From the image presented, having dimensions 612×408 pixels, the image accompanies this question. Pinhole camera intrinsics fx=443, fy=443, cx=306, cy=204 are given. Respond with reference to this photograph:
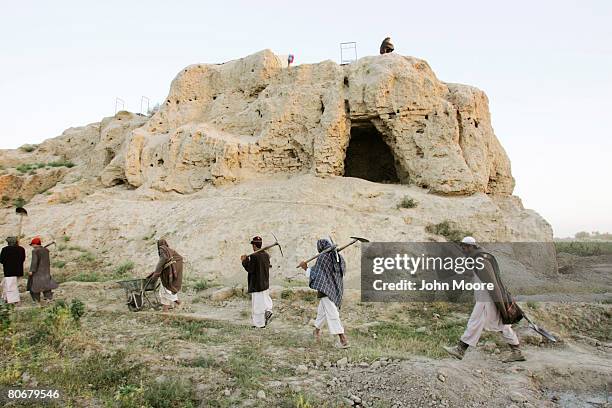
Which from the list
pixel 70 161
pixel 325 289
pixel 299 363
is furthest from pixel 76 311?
pixel 70 161

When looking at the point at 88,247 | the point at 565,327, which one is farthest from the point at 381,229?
the point at 88,247

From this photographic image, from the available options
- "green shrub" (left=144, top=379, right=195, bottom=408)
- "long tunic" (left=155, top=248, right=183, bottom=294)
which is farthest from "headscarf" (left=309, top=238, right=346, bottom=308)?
"long tunic" (left=155, top=248, right=183, bottom=294)

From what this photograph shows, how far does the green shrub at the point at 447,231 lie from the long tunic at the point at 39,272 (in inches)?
345

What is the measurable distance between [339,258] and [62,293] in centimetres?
653

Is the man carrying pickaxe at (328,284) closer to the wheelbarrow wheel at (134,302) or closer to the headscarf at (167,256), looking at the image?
the headscarf at (167,256)

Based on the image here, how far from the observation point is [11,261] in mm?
8297

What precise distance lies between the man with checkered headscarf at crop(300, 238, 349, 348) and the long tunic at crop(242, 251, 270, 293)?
0.92 m

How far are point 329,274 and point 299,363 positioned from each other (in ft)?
4.70

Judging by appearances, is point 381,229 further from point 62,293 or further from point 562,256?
point 562,256

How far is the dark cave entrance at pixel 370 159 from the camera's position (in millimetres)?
16453

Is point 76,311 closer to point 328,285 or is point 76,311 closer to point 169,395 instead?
point 169,395

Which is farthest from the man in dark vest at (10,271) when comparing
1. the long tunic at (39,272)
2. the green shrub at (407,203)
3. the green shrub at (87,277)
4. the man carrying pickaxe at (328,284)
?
the green shrub at (407,203)

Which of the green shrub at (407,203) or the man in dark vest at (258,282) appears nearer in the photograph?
the man in dark vest at (258,282)

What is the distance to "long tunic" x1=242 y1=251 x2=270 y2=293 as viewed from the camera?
6969mm
